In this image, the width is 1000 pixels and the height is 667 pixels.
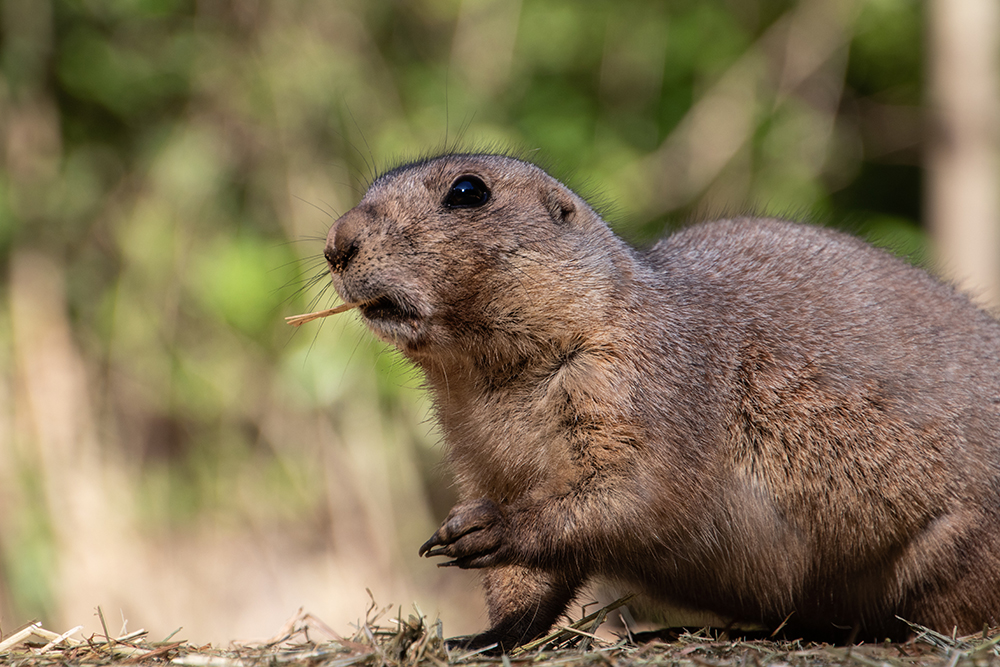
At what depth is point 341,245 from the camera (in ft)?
→ 12.1

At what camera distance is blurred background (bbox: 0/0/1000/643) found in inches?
339

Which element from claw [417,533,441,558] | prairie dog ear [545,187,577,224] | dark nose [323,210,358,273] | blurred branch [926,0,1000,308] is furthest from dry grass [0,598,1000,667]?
blurred branch [926,0,1000,308]

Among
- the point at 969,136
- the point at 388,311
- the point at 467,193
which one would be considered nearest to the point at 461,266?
the point at 388,311

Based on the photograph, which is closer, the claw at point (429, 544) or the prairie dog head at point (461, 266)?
the claw at point (429, 544)

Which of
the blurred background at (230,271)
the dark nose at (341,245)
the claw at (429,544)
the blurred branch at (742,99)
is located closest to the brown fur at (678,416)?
the dark nose at (341,245)

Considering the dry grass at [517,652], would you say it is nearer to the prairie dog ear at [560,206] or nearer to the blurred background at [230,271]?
the prairie dog ear at [560,206]

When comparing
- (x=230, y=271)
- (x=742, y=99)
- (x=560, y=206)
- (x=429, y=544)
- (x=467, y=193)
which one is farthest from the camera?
(x=742, y=99)

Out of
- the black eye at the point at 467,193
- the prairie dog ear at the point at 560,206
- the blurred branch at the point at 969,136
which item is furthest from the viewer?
the blurred branch at the point at 969,136

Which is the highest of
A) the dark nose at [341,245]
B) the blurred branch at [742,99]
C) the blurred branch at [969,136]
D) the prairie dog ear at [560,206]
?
the blurred branch at [742,99]

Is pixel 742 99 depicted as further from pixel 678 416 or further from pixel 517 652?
pixel 517 652

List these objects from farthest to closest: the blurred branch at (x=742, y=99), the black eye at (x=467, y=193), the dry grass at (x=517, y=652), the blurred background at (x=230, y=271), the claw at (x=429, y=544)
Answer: the blurred branch at (x=742, y=99) → the blurred background at (x=230, y=271) → the black eye at (x=467, y=193) → the claw at (x=429, y=544) → the dry grass at (x=517, y=652)

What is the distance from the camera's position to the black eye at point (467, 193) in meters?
3.98

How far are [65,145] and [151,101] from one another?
1014 mm

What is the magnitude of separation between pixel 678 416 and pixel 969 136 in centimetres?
804
